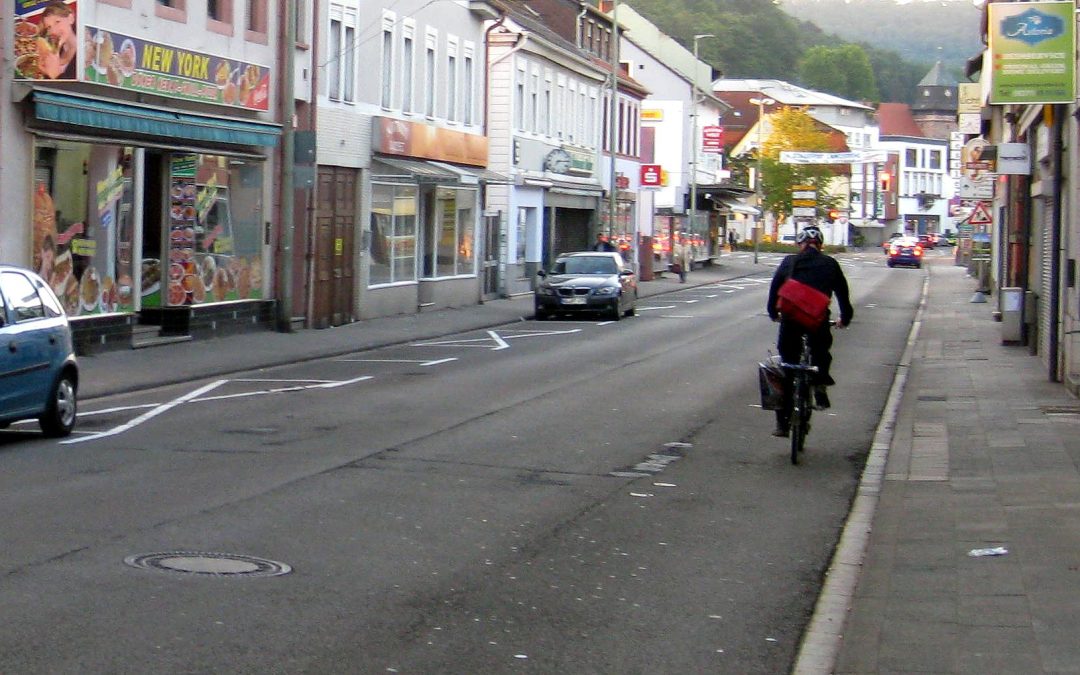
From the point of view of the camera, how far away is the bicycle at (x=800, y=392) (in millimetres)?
12391

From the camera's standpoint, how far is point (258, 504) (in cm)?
973

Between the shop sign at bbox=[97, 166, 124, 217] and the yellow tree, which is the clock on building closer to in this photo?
the shop sign at bbox=[97, 166, 124, 217]

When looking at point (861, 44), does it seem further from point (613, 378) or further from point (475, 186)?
point (613, 378)

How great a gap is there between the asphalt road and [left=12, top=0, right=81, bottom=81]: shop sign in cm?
449

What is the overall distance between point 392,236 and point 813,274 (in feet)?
72.9

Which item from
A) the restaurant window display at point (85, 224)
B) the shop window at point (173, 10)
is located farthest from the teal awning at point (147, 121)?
the shop window at point (173, 10)

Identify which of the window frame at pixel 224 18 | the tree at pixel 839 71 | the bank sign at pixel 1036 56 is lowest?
the bank sign at pixel 1036 56

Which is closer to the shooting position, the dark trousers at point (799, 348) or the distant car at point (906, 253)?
the dark trousers at point (799, 348)

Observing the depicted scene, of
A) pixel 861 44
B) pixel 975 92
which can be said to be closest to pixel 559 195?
pixel 975 92

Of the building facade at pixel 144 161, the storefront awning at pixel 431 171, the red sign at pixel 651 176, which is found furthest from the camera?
the red sign at pixel 651 176

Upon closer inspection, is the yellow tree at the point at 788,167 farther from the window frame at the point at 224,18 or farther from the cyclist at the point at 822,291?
the cyclist at the point at 822,291

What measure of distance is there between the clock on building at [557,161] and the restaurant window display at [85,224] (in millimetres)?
25365

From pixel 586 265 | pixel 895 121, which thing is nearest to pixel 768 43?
pixel 895 121

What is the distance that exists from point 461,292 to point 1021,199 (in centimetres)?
1430
